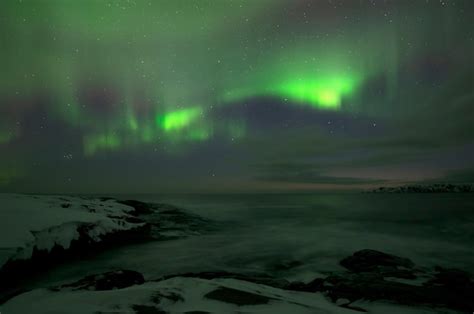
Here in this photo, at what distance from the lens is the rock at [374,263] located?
429 inches

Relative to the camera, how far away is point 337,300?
7.04m

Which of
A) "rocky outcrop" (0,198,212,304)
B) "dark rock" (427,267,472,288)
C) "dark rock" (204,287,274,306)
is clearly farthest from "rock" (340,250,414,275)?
"rocky outcrop" (0,198,212,304)

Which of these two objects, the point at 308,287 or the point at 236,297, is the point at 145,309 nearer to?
the point at 236,297

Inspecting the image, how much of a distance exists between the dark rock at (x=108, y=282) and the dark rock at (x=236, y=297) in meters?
2.60

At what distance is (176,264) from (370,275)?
833cm

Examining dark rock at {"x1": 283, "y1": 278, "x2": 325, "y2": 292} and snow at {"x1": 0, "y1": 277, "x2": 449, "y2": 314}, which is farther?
dark rock at {"x1": 283, "y1": 278, "x2": 325, "y2": 292}

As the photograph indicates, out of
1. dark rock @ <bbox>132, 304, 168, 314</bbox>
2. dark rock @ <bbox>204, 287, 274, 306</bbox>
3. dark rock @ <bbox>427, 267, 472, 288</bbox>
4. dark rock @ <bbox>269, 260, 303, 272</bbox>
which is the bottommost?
dark rock @ <bbox>269, 260, 303, 272</bbox>

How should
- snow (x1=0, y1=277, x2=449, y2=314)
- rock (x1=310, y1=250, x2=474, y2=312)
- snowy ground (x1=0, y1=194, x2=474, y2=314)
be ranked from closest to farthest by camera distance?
snow (x1=0, y1=277, x2=449, y2=314), snowy ground (x1=0, y1=194, x2=474, y2=314), rock (x1=310, y1=250, x2=474, y2=312)

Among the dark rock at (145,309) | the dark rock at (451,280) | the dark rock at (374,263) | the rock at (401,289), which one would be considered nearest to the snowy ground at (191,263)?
the dark rock at (145,309)

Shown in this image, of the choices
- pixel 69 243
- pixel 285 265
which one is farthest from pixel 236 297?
pixel 69 243

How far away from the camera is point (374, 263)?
1148cm

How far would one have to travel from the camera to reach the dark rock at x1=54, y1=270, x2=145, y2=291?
745cm

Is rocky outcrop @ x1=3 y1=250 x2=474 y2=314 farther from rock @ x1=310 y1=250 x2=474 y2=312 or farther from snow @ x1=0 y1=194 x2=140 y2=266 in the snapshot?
snow @ x1=0 y1=194 x2=140 y2=266

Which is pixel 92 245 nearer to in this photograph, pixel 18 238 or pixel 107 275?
pixel 18 238
